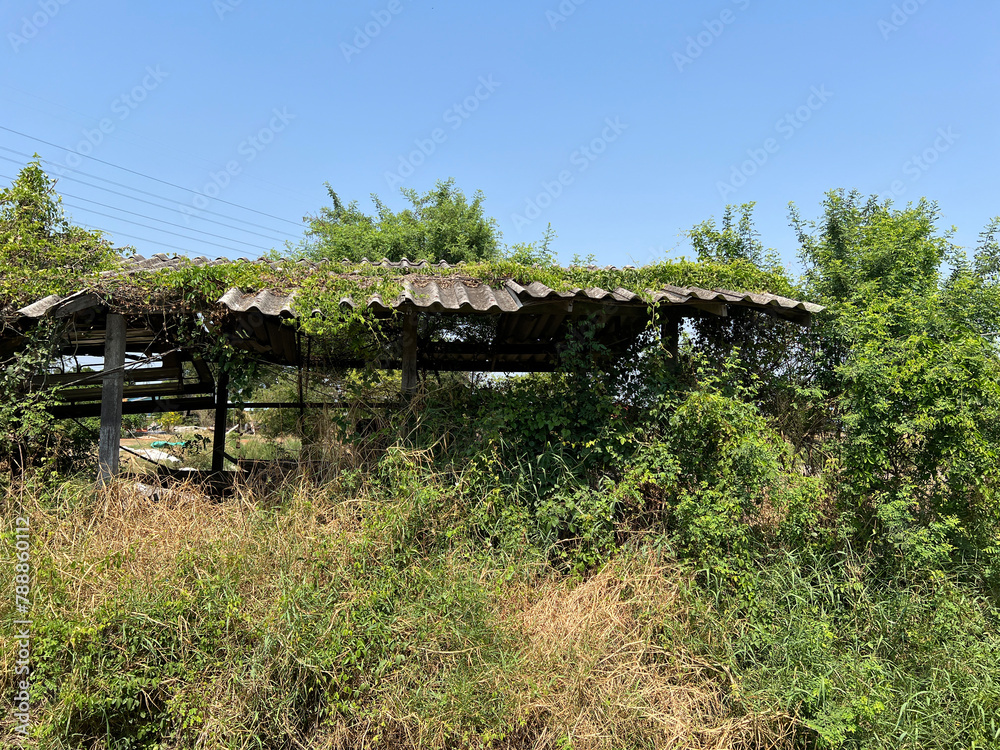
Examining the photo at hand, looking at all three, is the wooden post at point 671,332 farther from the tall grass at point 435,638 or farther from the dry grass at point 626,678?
the dry grass at point 626,678

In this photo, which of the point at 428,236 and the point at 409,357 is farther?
the point at 428,236

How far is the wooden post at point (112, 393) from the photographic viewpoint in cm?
477

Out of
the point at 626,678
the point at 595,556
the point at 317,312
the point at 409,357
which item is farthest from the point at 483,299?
the point at 626,678

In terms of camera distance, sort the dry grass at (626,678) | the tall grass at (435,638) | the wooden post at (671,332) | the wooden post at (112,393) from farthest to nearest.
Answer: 1. the wooden post at (671,332)
2. the wooden post at (112,393)
3. the dry grass at (626,678)
4. the tall grass at (435,638)

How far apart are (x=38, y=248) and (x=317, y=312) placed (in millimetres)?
2552

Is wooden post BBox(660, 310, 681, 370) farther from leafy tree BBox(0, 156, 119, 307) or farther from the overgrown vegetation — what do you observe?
leafy tree BBox(0, 156, 119, 307)

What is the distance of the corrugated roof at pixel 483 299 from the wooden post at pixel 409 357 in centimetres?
41

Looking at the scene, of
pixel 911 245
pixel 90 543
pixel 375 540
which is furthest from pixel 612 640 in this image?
pixel 911 245

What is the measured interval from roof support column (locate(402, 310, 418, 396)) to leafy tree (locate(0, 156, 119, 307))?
104 inches

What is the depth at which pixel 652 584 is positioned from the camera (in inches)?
168

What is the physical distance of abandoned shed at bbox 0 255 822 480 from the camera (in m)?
→ 4.65

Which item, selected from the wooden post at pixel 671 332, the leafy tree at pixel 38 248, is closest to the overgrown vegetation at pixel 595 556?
the wooden post at pixel 671 332

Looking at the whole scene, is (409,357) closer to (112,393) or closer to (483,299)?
(483,299)

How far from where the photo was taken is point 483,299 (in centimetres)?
479
